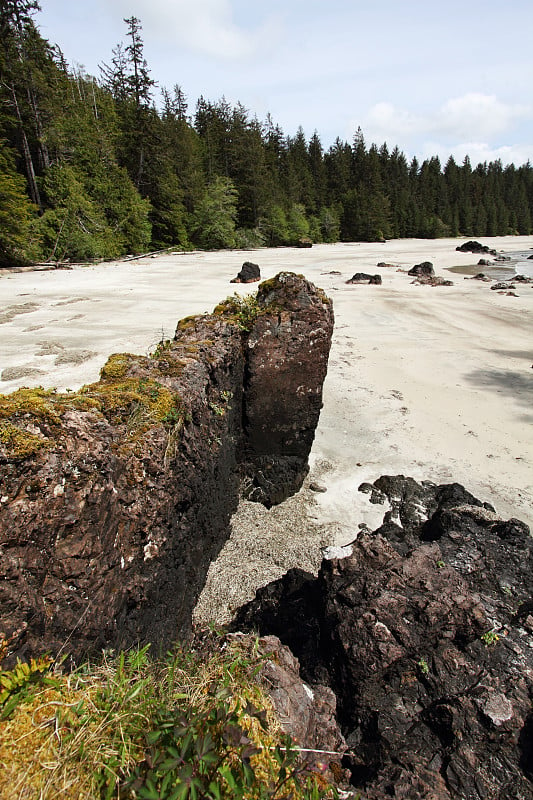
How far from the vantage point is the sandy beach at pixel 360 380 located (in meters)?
5.31

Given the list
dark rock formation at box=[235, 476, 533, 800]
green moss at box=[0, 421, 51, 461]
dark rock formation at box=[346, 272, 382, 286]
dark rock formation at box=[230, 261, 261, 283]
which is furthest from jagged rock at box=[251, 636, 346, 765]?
dark rock formation at box=[346, 272, 382, 286]

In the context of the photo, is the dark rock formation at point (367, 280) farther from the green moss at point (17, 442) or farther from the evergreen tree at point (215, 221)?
the green moss at point (17, 442)

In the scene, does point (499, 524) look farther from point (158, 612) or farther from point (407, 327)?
point (407, 327)

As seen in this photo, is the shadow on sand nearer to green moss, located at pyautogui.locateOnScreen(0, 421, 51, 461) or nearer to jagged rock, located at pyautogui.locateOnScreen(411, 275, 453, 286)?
green moss, located at pyautogui.locateOnScreen(0, 421, 51, 461)

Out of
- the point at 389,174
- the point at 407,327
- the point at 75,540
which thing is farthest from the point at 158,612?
the point at 389,174

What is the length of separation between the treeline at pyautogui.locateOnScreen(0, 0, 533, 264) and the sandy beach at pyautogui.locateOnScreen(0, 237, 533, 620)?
9251 millimetres

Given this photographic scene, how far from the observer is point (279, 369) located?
5.69m

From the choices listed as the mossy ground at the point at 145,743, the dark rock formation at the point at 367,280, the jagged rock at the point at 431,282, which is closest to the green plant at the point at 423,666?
the mossy ground at the point at 145,743

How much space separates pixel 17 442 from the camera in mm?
1987

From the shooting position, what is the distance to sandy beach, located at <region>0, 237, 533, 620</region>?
5.31 metres

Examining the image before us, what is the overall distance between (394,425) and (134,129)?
39.7 meters

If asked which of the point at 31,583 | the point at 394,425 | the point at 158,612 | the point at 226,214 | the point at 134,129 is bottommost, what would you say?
the point at 394,425

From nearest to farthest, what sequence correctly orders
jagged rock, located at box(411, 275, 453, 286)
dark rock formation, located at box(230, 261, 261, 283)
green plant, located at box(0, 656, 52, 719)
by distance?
1. green plant, located at box(0, 656, 52, 719)
2. dark rock formation, located at box(230, 261, 261, 283)
3. jagged rock, located at box(411, 275, 453, 286)

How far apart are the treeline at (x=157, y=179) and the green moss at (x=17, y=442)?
79.4 feet
